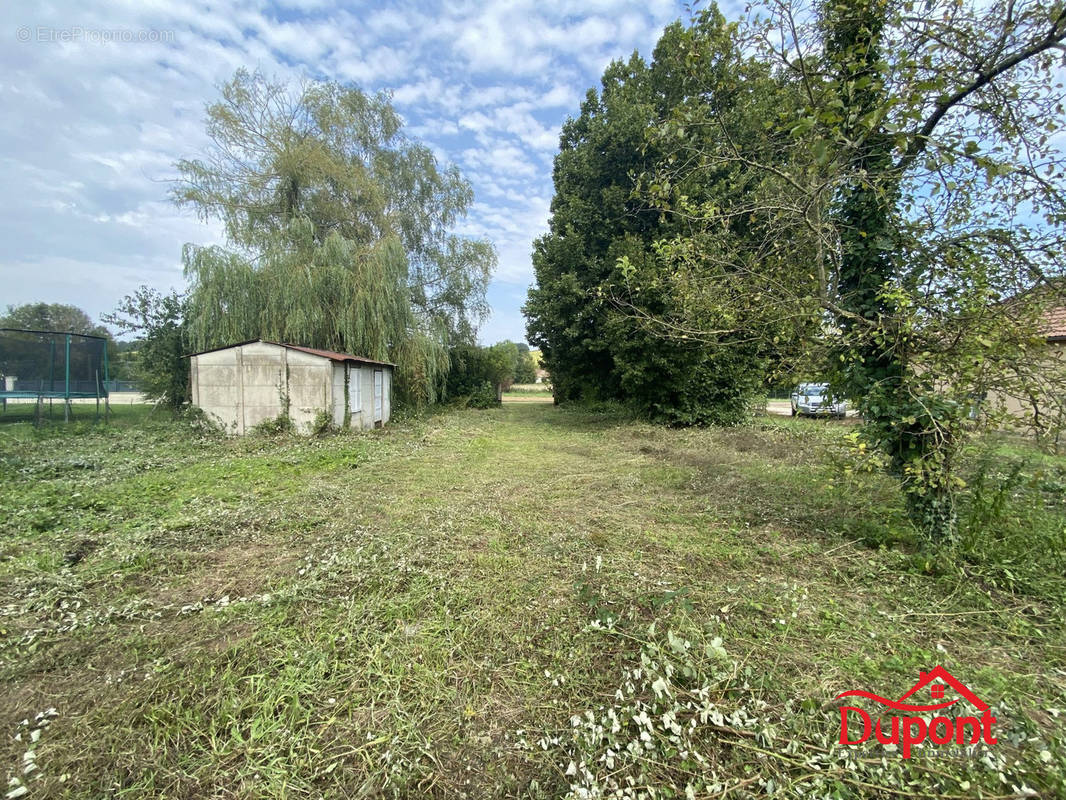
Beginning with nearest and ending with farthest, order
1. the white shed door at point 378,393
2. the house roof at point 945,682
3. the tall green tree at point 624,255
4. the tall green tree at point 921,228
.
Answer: the house roof at point 945,682
the tall green tree at point 921,228
the tall green tree at point 624,255
the white shed door at point 378,393

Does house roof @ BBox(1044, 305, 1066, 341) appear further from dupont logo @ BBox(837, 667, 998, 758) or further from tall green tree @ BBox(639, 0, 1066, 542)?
dupont logo @ BBox(837, 667, 998, 758)

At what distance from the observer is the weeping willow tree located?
11.9 metres

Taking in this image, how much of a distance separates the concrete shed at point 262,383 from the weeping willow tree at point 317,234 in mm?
2016

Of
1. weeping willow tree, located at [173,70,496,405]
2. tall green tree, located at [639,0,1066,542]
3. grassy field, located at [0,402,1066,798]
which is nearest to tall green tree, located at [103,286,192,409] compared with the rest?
weeping willow tree, located at [173,70,496,405]

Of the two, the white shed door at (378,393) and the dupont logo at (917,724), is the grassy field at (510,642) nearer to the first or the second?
the dupont logo at (917,724)

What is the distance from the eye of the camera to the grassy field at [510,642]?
1.74m

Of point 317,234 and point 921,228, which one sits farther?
point 317,234

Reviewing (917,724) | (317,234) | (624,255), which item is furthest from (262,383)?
(917,724)

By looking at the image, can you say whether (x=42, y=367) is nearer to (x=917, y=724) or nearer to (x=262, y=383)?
(x=262, y=383)

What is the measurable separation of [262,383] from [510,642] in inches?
391

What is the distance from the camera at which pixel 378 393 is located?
43.4ft

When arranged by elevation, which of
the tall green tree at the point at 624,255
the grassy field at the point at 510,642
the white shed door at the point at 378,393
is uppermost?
the tall green tree at the point at 624,255

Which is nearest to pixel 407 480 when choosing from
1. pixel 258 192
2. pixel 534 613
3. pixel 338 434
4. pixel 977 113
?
pixel 534 613

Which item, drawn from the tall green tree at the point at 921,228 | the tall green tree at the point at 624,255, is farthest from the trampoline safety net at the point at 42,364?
the tall green tree at the point at 921,228
